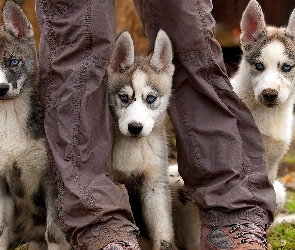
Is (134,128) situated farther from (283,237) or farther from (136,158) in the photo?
(283,237)

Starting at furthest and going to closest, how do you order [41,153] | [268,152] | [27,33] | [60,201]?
[268,152] < [27,33] < [41,153] < [60,201]

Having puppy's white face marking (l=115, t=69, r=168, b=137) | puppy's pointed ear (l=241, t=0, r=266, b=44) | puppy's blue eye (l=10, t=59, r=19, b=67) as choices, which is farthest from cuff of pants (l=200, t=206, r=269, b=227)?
puppy's pointed ear (l=241, t=0, r=266, b=44)

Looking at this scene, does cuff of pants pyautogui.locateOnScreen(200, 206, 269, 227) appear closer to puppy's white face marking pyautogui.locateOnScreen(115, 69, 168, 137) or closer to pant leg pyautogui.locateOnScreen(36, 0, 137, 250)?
pant leg pyautogui.locateOnScreen(36, 0, 137, 250)

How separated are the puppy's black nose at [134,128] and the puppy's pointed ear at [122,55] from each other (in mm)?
463

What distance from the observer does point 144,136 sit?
402 centimetres

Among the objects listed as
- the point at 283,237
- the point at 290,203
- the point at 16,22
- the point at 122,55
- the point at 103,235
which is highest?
the point at 16,22

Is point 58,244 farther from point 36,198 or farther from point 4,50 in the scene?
point 4,50

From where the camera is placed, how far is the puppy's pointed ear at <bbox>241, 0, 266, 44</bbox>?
15.7ft

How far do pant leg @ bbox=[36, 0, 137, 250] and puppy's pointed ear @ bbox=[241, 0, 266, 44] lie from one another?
1596 millimetres

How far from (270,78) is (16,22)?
188 cm

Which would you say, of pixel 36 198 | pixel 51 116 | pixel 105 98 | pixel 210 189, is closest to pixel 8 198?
pixel 36 198

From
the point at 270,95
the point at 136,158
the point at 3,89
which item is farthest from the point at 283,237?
the point at 3,89

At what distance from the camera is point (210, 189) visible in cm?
370

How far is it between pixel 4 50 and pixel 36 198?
1.02 m
